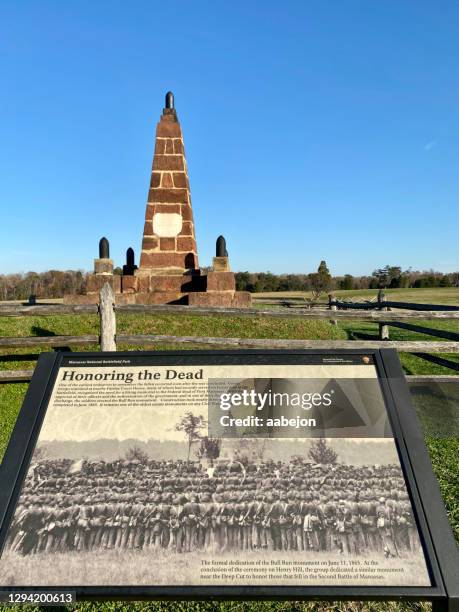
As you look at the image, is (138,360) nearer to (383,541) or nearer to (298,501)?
(298,501)

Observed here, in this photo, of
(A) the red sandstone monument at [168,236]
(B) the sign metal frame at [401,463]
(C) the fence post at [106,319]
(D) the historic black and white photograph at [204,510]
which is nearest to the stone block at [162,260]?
(A) the red sandstone monument at [168,236]

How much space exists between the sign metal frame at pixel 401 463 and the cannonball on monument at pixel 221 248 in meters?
7.89

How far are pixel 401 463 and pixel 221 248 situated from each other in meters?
8.43

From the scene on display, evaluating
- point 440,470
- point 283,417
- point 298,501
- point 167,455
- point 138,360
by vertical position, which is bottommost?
point 440,470

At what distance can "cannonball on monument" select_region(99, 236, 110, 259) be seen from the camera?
10.0 meters

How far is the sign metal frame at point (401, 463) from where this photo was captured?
156 centimetres

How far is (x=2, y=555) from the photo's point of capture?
167 centimetres

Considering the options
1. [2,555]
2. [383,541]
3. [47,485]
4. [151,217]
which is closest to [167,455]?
[47,485]

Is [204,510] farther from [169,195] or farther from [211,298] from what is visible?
[169,195]

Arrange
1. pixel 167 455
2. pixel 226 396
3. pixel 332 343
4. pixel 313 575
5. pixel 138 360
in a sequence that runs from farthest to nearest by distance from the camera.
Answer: pixel 332 343
pixel 138 360
pixel 226 396
pixel 167 455
pixel 313 575

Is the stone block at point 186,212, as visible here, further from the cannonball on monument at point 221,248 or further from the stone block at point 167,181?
the cannonball on monument at point 221,248

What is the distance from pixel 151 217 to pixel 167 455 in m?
9.36

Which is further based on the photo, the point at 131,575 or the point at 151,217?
the point at 151,217

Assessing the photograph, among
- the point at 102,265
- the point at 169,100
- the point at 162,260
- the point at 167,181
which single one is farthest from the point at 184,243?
the point at 169,100
